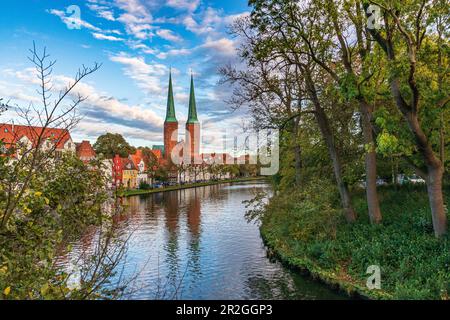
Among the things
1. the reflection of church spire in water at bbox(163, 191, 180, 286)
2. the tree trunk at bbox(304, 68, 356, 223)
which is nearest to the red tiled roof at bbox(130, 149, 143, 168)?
the reflection of church spire in water at bbox(163, 191, 180, 286)

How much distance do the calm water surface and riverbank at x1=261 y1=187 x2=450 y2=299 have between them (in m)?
0.96

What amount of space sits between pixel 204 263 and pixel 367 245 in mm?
8135

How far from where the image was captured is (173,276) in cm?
1698

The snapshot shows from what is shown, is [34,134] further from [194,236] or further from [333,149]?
[194,236]

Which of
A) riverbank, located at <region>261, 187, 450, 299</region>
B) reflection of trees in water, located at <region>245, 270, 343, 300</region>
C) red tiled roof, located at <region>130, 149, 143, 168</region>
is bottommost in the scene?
reflection of trees in water, located at <region>245, 270, 343, 300</region>

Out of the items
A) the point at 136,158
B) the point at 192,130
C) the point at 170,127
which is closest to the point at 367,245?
the point at 136,158

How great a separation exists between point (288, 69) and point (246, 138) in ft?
17.9

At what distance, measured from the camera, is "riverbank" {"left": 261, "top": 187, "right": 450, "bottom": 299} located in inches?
482

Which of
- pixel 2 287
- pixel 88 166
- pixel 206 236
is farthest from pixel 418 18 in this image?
pixel 206 236

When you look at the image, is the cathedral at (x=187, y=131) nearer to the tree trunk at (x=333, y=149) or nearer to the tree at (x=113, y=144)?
the tree at (x=113, y=144)

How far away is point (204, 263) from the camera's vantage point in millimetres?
19484

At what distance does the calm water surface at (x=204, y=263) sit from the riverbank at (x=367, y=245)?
3.16 feet

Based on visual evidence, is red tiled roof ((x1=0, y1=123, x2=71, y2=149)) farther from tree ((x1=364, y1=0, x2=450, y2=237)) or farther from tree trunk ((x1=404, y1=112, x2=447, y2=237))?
tree trunk ((x1=404, y1=112, x2=447, y2=237))
